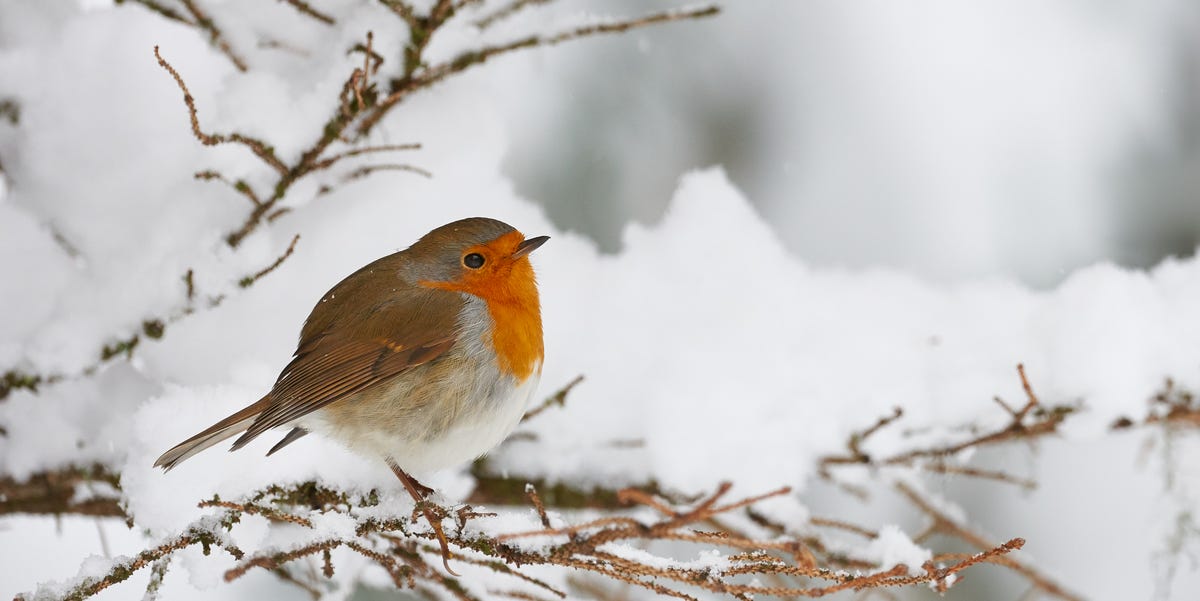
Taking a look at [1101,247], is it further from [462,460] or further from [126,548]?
[126,548]

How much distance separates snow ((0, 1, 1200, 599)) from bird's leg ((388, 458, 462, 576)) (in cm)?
4

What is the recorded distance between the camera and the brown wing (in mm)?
2176

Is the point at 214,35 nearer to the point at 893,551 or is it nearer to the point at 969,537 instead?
the point at 893,551

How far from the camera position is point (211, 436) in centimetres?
204

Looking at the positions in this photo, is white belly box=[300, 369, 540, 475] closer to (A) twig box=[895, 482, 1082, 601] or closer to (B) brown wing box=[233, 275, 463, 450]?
(B) brown wing box=[233, 275, 463, 450]

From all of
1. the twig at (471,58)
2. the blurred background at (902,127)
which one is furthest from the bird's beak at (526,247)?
the blurred background at (902,127)

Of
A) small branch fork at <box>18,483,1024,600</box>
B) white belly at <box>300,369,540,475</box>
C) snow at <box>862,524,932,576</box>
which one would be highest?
snow at <box>862,524,932,576</box>

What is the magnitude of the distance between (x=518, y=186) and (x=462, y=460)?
5.16 ft

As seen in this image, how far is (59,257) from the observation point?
8.23 feet

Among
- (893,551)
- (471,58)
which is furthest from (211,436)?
(893,551)

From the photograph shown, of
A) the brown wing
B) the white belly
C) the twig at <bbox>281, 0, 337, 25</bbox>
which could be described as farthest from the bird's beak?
the twig at <bbox>281, 0, 337, 25</bbox>

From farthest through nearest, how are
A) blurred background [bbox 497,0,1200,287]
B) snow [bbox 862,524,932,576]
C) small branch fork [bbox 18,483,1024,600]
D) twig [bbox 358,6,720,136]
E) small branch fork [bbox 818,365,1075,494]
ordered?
blurred background [bbox 497,0,1200,287] → small branch fork [bbox 818,365,1075,494] → snow [bbox 862,524,932,576] → twig [bbox 358,6,720,136] → small branch fork [bbox 18,483,1024,600]

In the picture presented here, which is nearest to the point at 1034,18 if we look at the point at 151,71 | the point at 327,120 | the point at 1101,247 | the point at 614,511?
the point at 1101,247

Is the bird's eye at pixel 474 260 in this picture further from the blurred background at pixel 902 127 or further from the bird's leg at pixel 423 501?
the blurred background at pixel 902 127
